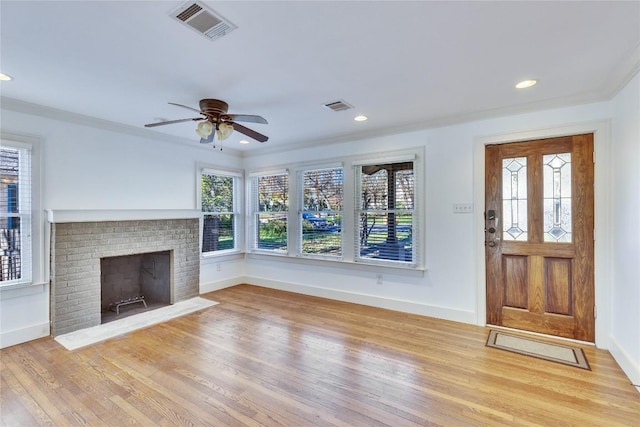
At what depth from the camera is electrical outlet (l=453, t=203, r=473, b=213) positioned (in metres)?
3.65

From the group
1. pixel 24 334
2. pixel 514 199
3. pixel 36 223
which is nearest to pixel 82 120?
pixel 36 223

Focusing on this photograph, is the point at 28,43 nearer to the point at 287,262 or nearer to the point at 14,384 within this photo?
the point at 14,384

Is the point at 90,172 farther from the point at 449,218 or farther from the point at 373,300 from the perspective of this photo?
the point at 449,218

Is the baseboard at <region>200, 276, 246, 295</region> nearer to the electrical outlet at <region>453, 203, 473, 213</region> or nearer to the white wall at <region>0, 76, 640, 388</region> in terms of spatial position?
the white wall at <region>0, 76, 640, 388</region>

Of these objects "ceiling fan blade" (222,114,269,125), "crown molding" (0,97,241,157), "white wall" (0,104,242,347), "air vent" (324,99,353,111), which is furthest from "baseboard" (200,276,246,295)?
"air vent" (324,99,353,111)

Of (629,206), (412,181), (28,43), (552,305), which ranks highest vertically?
(28,43)

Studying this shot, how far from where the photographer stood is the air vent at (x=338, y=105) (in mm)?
3203

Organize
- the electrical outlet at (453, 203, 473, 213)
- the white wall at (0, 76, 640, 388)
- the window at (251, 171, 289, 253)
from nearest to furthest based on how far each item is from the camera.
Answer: the white wall at (0, 76, 640, 388)
the electrical outlet at (453, 203, 473, 213)
the window at (251, 171, 289, 253)

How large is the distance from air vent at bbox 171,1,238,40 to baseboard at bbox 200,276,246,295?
406 cm

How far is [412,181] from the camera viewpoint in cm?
409

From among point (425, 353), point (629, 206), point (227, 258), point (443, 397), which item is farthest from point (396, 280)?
point (227, 258)

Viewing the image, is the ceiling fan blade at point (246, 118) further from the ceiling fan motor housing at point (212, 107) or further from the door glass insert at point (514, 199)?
the door glass insert at point (514, 199)

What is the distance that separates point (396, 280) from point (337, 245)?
42.1 inches

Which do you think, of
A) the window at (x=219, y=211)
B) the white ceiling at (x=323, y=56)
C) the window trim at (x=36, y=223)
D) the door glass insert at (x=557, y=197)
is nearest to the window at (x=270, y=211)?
the window at (x=219, y=211)
